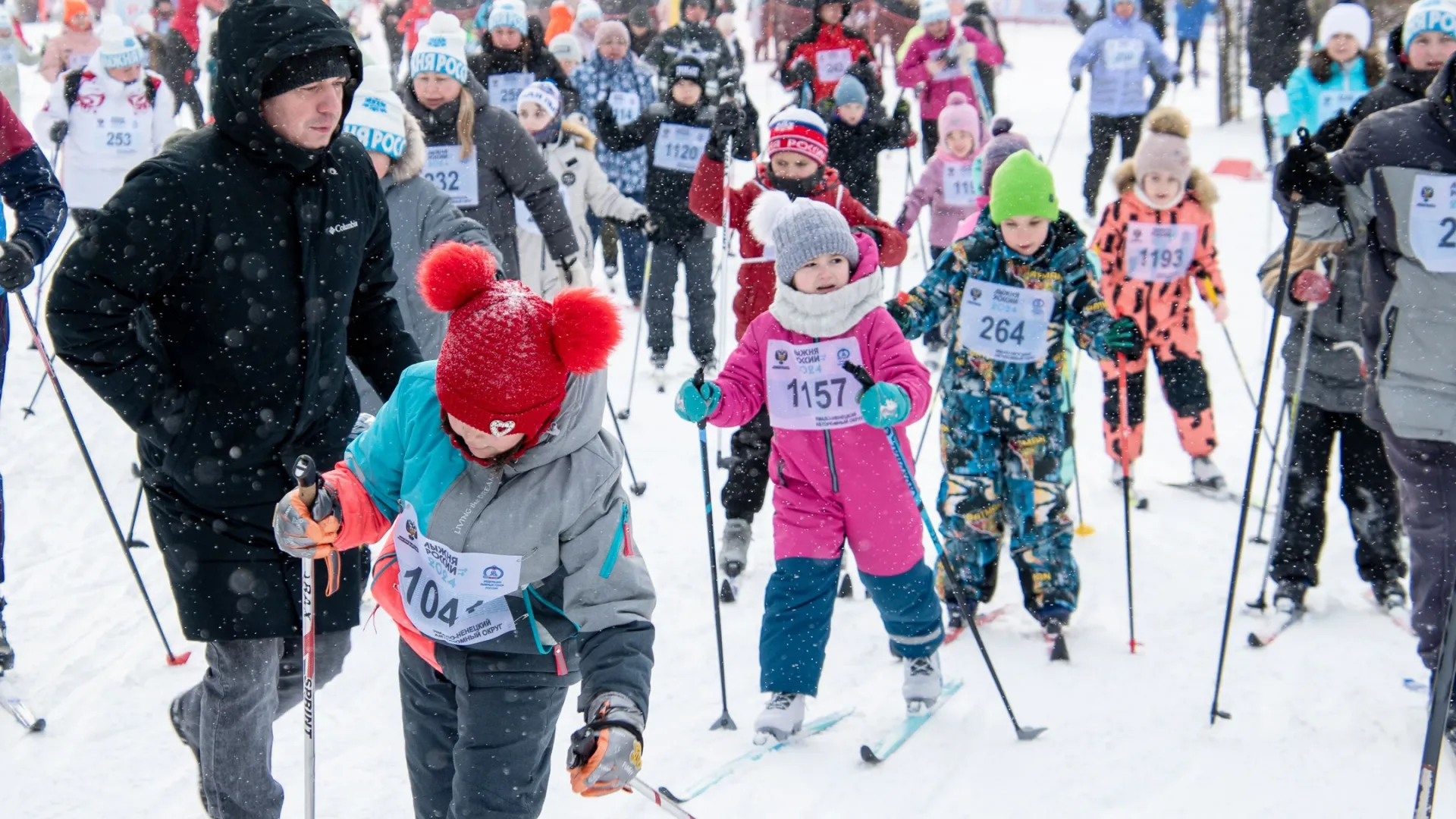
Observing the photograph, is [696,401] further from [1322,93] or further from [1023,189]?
[1322,93]

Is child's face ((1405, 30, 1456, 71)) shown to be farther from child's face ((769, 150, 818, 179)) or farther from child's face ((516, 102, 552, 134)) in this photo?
child's face ((516, 102, 552, 134))

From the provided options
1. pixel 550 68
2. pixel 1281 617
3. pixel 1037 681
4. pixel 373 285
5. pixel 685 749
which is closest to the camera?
pixel 373 285

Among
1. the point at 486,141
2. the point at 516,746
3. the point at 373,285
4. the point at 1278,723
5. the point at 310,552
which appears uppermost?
the point at 486,141

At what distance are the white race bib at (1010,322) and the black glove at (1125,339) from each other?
274 mm

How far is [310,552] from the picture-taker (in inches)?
96.2

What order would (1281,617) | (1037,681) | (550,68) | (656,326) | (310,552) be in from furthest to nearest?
(550,68)
(656,326)
(1281,617)
(1037,681)
(310,552)

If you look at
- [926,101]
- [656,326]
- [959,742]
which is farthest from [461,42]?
[926,101]

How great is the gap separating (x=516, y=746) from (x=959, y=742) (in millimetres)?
1953

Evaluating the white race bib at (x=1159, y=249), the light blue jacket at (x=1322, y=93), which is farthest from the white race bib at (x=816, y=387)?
the light blue jacket at (x=1322, y=93)

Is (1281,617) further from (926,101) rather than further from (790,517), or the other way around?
(926,101)

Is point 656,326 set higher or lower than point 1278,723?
higher

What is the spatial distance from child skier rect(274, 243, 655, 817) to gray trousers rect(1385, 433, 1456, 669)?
2596mm

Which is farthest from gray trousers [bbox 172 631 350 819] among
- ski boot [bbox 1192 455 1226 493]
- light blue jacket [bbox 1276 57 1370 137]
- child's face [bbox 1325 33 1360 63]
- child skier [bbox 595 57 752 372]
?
child's face [bbox 1325 33 1360 63]

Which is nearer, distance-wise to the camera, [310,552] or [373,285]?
[310,552]
